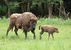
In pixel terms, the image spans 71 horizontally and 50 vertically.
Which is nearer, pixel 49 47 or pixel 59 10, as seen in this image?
pixel 49 47

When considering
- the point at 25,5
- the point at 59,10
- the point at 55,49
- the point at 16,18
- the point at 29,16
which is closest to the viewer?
the point at 55,49

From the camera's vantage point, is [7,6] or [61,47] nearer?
[61,47]

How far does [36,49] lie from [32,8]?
28.7 metres

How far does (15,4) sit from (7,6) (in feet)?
4.27

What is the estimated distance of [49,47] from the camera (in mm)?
13008

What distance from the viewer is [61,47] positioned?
1304 cm

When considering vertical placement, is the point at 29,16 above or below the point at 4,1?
above

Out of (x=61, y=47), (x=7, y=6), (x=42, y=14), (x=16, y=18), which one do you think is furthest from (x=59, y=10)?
(x=61, y=47)

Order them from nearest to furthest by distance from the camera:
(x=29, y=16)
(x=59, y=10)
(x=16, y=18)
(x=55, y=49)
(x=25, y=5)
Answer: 1. (x=55, y=49)
2. (x=29, y=16)
3. (x=16, y=18)
4. (x=59, y=10)
5. (x=25, y=5)

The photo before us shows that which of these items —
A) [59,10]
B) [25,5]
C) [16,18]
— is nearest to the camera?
[16,18]

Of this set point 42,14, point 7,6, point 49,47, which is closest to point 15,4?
point 7,6

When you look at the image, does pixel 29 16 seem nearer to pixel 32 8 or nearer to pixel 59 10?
pixel 59 10

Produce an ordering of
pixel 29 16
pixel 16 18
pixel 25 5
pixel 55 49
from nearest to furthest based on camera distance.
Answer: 1. pixel 55 49
2. pixel 29 16
3. pixel 16 18
4. pixel 25 5

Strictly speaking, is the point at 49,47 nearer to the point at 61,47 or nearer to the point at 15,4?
the point at 61,47
